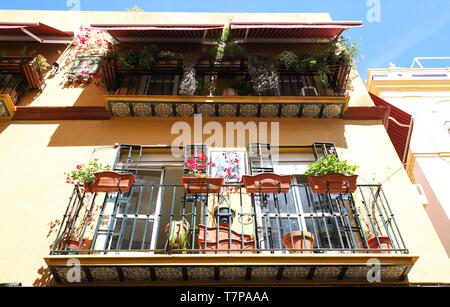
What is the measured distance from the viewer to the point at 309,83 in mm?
8906

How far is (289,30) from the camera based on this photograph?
30.1 feet

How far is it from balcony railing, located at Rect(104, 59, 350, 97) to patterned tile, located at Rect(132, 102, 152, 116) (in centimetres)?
74

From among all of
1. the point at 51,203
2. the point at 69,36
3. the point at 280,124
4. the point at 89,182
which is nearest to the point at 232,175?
the point at 280,124

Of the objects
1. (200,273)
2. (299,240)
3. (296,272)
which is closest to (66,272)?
(200,273)

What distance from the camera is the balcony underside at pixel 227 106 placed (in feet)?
25.8

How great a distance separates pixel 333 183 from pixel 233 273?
211cm

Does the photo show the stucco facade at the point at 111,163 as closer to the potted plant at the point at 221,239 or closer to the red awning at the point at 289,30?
the potted plant at the point at 221,239

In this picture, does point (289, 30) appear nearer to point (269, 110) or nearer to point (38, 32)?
point (269, 110)

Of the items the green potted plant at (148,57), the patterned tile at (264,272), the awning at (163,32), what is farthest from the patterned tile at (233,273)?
the awning at (163,32)

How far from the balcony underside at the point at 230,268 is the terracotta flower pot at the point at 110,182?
122 cm

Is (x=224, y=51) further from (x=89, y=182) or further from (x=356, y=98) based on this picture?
(x=89, y=182)

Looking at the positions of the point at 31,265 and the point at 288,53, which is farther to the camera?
the point at 288,53

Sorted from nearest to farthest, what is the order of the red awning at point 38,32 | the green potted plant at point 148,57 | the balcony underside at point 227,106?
the balcony underside at point 227,106
the green potted plant at point 148,57
the red awning at point 38,32
